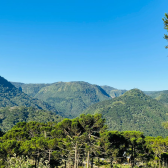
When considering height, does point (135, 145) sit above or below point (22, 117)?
above

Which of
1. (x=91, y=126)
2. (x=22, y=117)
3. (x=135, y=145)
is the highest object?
(x=91, y=126)

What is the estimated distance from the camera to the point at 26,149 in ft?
74.5

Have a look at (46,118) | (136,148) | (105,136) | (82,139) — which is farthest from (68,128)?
(46,118)

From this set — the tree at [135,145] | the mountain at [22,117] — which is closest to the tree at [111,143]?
the tree at [135,145]

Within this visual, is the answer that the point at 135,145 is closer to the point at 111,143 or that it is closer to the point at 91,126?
the point at 111,143

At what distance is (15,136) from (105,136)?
1764 centimetres

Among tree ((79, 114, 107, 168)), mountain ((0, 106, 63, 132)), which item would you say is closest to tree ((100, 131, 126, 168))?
tree ((79, 114, 107, 168))

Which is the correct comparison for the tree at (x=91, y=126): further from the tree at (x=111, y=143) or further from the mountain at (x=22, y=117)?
the mountain at (x=22, y=117)

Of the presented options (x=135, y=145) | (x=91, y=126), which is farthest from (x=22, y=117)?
(x=91, y=126)

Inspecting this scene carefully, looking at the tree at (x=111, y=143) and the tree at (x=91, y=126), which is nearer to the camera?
the tree at (x=91, y=126)

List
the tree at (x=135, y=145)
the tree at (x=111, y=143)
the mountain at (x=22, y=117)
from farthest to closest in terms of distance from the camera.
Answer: the mountain at (x=22, y=117)
the tree at (x=135, y=145)
the tree at (x=111, y=143)

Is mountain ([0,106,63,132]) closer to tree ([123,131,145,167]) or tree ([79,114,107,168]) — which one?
tree ([123,131,145,167])

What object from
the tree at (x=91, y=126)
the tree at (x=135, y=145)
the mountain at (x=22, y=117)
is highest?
the tree at (x=91, y=126)

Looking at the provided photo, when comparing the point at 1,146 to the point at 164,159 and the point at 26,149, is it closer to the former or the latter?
the point at 26,149
